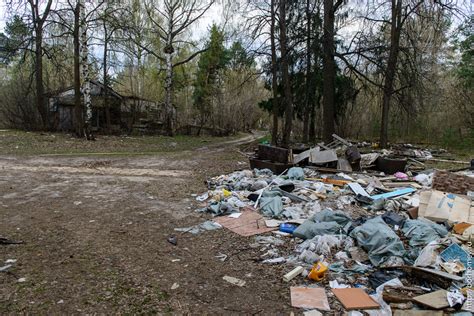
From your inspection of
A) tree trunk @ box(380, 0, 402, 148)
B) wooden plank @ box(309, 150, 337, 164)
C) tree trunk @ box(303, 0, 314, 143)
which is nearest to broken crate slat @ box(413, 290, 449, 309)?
wooden plank @ box(309, 150, 337, 164)

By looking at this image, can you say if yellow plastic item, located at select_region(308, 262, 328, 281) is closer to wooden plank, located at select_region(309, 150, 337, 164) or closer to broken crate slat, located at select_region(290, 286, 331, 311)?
broken crate slat, located at select_region(290, 286, 331, 311)

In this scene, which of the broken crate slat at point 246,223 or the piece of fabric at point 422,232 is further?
the broken crate slat at point 246,223

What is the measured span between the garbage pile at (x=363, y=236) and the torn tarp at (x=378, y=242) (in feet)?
0.03

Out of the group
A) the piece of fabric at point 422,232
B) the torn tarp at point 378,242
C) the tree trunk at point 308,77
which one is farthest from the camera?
the tree trunk at point 308,77

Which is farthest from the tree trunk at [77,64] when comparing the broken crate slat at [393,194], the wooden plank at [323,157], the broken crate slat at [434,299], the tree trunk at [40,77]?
the broken crate slat at [434,299]

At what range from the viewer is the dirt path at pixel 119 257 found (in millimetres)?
2795

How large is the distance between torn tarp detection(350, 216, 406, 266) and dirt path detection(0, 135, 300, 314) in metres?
1.02

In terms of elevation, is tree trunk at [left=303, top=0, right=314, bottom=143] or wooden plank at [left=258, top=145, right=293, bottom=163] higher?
tree trunk at [left=303, top=0, right=314, bottom=143]

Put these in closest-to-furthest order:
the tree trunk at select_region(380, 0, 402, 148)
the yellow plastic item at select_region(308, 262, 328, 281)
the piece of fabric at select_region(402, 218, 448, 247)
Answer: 1. the yellow plastic item at select_region(308, 262, 328, 281)
2. the piece of fabric at select_region(402, 218, 448, 247)
3. the tree trunk at select_region(380, 0, 402, 148)

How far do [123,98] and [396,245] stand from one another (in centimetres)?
2182

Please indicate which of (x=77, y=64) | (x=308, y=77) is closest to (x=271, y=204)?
(x=308, y=77)

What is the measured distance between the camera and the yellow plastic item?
321cm

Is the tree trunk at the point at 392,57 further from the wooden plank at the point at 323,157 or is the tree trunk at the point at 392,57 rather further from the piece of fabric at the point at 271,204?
the piece of fabric at the point at 271,204

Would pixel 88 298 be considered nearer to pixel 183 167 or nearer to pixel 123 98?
pixel 183 167
